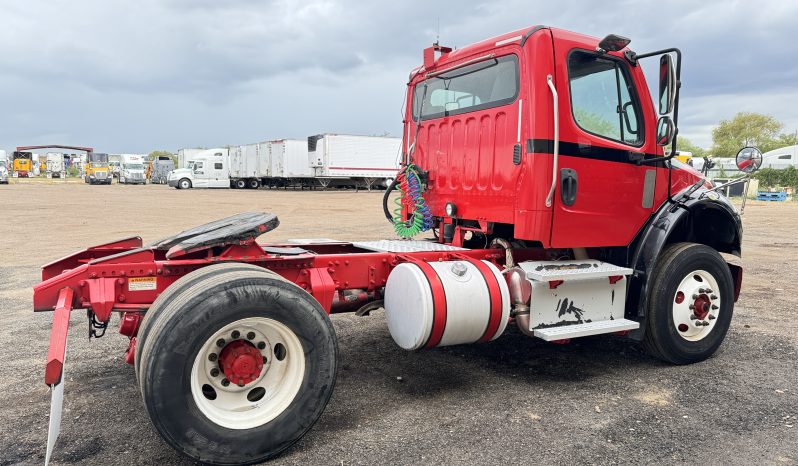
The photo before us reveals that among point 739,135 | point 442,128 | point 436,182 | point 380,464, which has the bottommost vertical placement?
point 380,464

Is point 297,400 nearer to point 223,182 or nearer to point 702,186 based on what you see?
point 702,186

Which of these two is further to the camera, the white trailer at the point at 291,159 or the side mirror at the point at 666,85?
the white trailer at the point at 291,159

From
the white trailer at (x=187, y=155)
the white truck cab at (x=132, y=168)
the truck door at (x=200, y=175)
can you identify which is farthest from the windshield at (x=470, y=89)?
the white truck cab at (x=132, y=168)

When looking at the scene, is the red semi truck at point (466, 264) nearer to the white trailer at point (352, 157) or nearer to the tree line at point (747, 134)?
the white trailer at point (352, 157)

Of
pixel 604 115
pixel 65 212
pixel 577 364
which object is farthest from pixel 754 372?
pixel 65 212

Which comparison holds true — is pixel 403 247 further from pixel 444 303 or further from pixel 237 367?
pixel 237 367

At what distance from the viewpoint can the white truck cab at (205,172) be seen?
145 ft

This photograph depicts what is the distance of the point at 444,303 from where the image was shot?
377 cm

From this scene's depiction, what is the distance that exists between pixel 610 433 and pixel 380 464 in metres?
1.46

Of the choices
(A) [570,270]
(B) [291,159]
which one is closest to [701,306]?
(A) [570,270]

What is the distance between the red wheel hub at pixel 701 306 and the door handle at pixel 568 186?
151cm

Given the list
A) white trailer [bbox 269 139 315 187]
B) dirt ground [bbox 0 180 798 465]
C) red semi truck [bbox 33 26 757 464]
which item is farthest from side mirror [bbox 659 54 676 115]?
white trailer [bbox 269 139 315 187]

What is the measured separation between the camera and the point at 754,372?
464cm

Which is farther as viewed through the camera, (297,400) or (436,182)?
(436,182)
